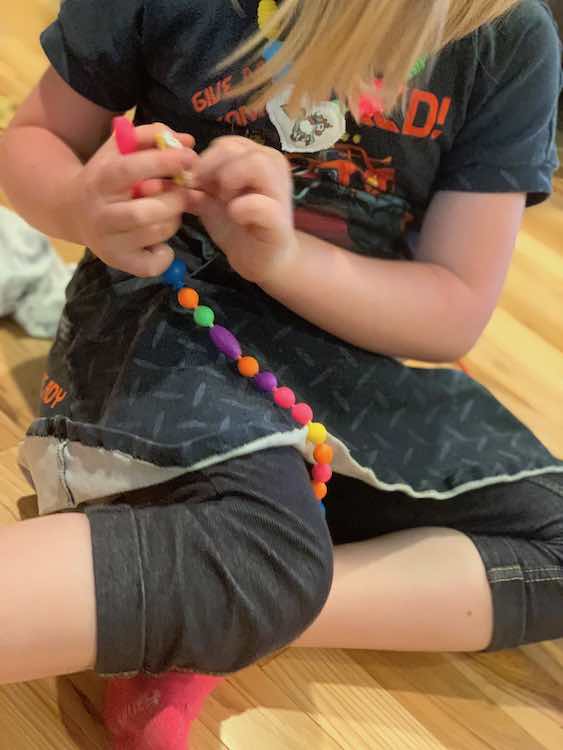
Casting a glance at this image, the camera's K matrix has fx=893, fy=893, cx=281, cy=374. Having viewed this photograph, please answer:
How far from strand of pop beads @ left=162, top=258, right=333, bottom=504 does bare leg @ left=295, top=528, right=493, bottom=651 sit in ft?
0.23

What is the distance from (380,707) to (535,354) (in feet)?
1.55

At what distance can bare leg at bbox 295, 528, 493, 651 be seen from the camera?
64 centimetres

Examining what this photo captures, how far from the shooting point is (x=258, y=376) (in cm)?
61

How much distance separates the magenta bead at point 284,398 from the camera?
0.61 meters

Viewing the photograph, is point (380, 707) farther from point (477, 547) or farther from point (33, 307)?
point (33, 307)

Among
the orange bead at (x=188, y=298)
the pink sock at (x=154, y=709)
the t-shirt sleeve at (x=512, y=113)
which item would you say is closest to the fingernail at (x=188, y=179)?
the orange bead at (x=188, y=298)

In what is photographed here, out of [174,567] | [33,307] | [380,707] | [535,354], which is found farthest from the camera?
[535,354]

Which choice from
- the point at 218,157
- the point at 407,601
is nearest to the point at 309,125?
the point at 218,157

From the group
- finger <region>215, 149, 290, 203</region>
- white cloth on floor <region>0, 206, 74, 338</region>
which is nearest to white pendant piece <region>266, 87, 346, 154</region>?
finger <region>215, 149, 290, 203</region>

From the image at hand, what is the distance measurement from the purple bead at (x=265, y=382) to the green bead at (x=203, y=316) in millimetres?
53

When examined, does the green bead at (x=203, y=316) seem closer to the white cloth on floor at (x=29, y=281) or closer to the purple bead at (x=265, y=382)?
the purple bead at (x=265, y=382)

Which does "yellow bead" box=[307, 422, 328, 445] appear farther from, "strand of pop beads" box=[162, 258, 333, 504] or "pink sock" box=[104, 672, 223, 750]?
"pink sock" box=[104, 672, 223, 750]

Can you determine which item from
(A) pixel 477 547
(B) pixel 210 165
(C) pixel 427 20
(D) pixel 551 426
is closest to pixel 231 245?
(B) pixel 210 165

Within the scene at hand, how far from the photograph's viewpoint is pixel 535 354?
97 centimetres
